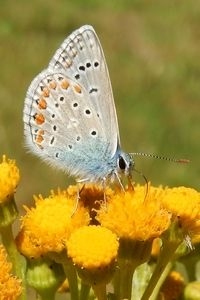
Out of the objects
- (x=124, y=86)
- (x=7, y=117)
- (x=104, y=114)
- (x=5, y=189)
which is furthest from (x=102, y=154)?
(x=124, y=86)

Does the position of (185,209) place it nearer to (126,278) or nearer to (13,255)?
(126,278)

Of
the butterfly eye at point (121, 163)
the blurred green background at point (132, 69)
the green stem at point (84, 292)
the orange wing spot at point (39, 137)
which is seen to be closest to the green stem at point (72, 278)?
the green stem at point (84, 292)

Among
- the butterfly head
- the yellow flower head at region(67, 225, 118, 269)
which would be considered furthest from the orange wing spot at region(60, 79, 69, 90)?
the yellow flower head at region(67, 225, 118, 269)

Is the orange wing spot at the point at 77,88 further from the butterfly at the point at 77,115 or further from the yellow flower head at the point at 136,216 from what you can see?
the yellow flower head at the point at 136,216

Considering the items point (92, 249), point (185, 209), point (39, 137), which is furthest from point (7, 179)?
point (185, 209)

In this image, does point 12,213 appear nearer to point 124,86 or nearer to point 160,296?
point 160,296

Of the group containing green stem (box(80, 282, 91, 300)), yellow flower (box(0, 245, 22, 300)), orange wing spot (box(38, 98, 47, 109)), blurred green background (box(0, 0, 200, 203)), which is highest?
orange wing spot (box(38, 98, 47, 109))

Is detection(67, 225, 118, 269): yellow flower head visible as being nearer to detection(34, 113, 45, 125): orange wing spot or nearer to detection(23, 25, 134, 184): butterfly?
detection(23, 25, 134, 184): butterfly
